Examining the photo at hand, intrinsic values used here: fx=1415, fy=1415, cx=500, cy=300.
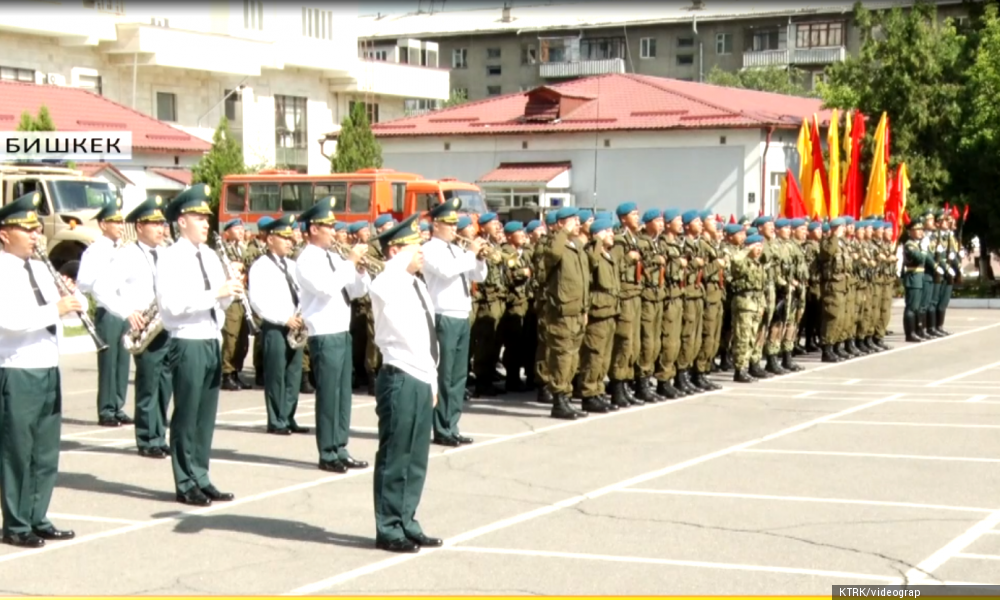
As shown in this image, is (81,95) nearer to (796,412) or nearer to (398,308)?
(796,412)

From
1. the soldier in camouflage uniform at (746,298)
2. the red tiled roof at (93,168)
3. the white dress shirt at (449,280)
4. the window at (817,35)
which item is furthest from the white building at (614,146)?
the white dress shirt at (449,280)

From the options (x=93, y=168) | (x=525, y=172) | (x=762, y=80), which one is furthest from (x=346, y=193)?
(x=762, y=80)

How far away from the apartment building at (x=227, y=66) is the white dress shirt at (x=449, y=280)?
32.0 m

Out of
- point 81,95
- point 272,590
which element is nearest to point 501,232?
point 272,590

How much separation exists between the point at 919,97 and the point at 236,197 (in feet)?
58.3

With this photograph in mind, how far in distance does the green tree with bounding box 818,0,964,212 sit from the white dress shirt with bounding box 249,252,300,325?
87.3ft

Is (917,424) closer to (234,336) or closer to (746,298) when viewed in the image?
(746,298)

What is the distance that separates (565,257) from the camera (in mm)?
13719

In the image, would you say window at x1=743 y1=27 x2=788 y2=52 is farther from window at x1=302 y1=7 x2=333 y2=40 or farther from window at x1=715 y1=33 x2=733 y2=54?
window at x1=302 y1=7 x2=333 y2=40

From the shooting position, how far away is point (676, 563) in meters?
7.73

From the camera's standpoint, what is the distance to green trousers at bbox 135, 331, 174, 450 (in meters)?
11.7

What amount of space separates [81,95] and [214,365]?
3254 cm

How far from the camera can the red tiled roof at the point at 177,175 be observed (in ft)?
132

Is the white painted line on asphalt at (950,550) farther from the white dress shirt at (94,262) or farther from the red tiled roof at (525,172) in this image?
the red tiled roof at (525,172)
